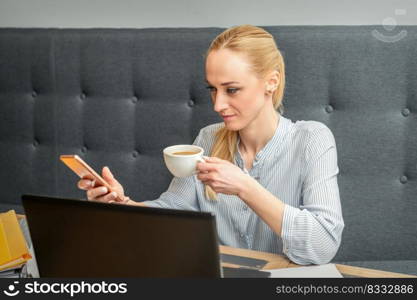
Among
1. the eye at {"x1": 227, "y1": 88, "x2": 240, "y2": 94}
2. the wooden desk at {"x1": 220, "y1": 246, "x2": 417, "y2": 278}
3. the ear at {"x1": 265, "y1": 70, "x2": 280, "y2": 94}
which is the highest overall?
the ear at {"x1": 265, "y1": 70, "x2": 280, "y2": 94}

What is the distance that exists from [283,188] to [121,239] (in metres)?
0.81

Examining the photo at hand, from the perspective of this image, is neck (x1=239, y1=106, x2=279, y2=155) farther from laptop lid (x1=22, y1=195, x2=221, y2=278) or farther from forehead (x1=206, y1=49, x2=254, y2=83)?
laptop lid (x1=22, y1=195, x2=221, y2=278)

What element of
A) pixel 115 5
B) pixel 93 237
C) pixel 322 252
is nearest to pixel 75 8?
pixel 115 5

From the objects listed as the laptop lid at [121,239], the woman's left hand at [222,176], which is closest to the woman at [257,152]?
the woman's left hand at [222,176]

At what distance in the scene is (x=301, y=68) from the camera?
192 cm

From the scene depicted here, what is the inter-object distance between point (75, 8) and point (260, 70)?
1.08m

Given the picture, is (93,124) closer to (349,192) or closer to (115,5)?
(115,5)

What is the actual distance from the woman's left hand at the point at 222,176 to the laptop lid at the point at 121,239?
45 centimetres

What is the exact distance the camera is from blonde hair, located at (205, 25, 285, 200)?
62.4 inches

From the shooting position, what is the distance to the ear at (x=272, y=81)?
1632 millimetres

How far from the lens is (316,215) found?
4.58 feet

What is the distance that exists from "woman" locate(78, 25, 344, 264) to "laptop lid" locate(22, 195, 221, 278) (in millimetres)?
461

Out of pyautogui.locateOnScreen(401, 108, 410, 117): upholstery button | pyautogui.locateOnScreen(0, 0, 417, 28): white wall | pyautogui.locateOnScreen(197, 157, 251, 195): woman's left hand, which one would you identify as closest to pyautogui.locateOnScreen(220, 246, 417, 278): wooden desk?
pyautogui.locateOnScreen(197, 157, 251, 195): woman's left hand

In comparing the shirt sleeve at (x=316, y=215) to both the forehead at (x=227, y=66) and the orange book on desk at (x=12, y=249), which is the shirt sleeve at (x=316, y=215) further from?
the orange book on desk at (x=12, y=249)
